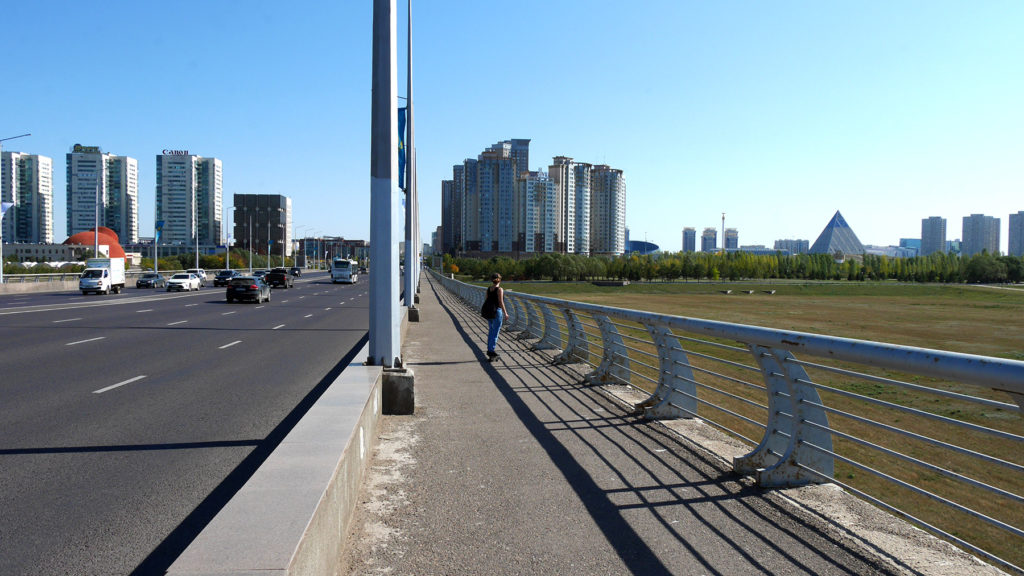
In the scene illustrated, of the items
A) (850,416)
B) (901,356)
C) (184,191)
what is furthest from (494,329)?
(184,191)

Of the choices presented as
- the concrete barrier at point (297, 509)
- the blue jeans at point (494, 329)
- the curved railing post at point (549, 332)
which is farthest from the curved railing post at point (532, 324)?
the concrete barrier at point (297, 509)

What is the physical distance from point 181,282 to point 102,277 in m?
8.18

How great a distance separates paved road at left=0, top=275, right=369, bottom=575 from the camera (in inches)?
193

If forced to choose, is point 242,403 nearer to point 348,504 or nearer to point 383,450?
point 383,450

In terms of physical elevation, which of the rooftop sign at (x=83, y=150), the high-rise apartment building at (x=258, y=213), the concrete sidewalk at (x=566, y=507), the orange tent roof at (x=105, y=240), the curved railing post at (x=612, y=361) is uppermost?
the rooftop sign at (x=83, y=150)

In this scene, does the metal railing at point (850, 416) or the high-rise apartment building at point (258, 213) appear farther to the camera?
the high-rise apartment building at point (258, 213)

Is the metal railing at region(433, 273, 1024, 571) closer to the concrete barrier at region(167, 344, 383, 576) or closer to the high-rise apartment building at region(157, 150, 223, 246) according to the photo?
the concrete barrier at region(167, 344, 383, 576)

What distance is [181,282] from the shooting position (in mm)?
57125

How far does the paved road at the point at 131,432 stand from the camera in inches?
193

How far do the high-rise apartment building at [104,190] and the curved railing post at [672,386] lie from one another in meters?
149

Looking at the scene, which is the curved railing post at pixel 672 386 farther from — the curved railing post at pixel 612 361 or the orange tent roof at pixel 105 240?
the orange tent roof at pixel 105 240

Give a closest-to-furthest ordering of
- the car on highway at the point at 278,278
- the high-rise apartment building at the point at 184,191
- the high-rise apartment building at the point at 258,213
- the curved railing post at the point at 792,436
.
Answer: the curved railing post at the point at 792,436
the car on highway at the point at 278,278
the high-rise apartment building at the point at 258,213
the high-rise apartment building at the point at 184,191

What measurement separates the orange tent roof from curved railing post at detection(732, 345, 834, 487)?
107m

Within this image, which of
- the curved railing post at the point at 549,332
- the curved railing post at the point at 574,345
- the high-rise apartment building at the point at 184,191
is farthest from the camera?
the high-rise apartment building at the point at 184,191
